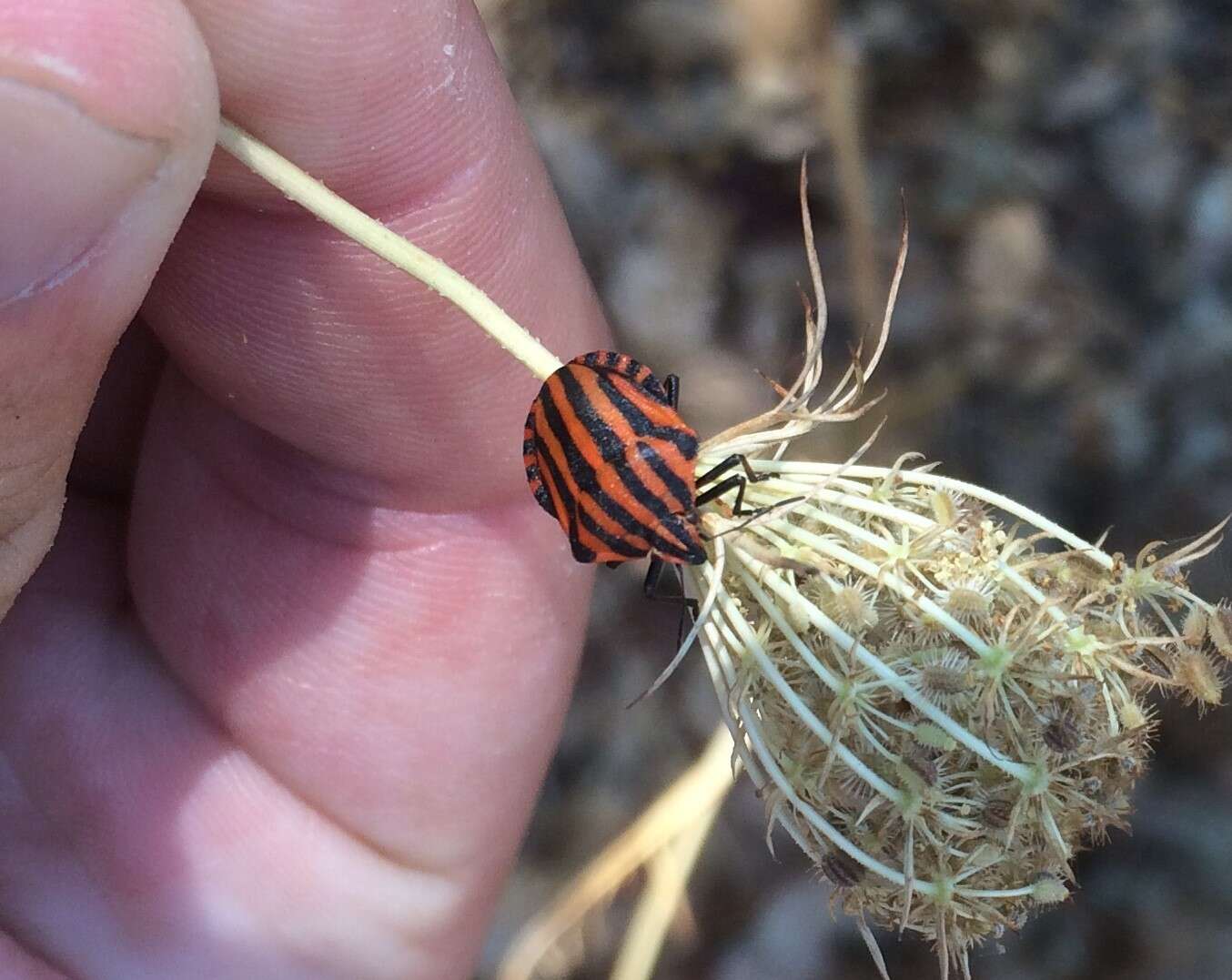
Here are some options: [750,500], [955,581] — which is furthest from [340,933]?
[955,581]

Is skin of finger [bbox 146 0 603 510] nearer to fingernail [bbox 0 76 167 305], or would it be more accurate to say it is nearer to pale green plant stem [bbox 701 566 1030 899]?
fingernail [bbox 0 76 167 305]

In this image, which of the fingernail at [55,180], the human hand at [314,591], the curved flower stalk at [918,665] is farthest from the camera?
the human hand at [314,591]

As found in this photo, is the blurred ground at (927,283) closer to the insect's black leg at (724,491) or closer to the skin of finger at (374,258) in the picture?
the skin of finger at (374,258)

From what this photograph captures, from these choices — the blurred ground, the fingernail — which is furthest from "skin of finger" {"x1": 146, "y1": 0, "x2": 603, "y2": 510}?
the blurred ground

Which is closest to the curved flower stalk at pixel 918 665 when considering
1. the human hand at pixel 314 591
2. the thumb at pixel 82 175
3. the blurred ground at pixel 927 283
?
the thumb at pixel 82 175

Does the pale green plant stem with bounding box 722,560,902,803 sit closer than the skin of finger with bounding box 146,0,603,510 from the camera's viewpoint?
Yes

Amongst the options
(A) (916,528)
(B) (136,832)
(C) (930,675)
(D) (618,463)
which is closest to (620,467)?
(D) (618,463)
